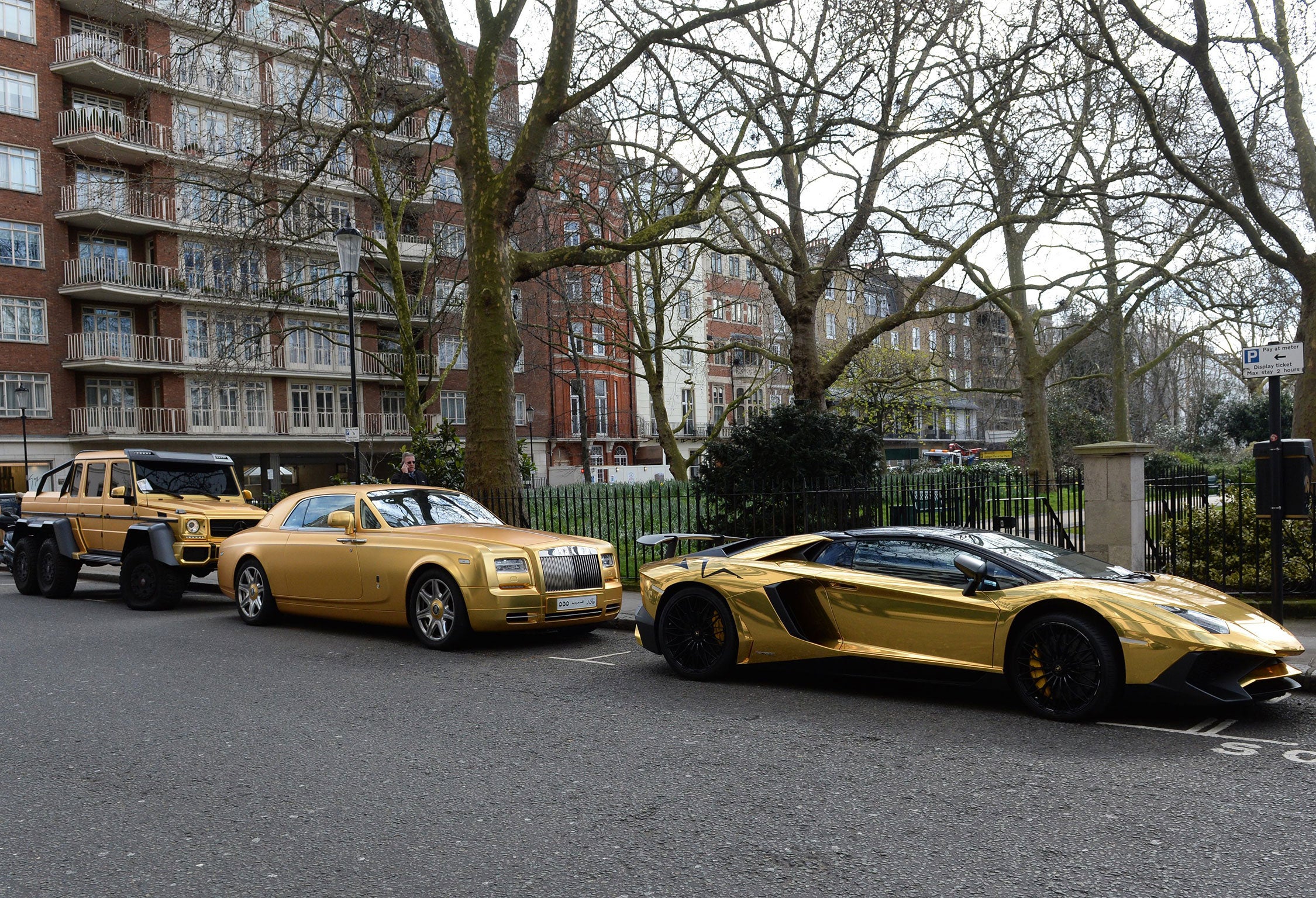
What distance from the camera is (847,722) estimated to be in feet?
23.0

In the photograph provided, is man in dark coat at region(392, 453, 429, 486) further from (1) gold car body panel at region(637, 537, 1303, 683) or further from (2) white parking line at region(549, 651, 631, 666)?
(1) gold car body panel at region(637, 537, 1303, 683)

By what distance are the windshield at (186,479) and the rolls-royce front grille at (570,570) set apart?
281 inches

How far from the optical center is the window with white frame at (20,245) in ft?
128

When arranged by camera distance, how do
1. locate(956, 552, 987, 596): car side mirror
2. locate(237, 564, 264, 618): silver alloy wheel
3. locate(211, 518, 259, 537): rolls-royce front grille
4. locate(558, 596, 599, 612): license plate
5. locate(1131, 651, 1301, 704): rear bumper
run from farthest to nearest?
locate(211, 518, 259, 537): rolls-royce front grille
locate(237, 564, 264, 618): silver alloy wheel
locate(558, 596, 599, 612): license plate
locate(956, 552, 987, 596): car side mirror
locate(1131, 651, 1301, 704): rear bumper

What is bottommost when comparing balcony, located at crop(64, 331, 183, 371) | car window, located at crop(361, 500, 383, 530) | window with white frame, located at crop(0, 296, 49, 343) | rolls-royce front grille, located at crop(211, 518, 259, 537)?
rolls-royce front grille, located at crop(211, 518, 259, 537)

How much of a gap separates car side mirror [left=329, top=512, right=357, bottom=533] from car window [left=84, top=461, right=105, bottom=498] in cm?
596

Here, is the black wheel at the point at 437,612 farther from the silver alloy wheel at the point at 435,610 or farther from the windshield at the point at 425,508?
the windshield at the point at 425,508

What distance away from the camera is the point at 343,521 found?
11227 mm

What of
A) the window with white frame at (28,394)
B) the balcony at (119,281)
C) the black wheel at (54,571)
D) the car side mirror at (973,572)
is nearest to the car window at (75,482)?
the black wheel at (54,571)

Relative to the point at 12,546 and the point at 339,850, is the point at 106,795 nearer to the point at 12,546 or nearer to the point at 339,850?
the point at 339,850

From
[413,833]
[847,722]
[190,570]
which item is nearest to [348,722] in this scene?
[413,833]

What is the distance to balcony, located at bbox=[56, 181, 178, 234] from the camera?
40.1 m

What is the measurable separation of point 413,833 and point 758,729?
262 cm

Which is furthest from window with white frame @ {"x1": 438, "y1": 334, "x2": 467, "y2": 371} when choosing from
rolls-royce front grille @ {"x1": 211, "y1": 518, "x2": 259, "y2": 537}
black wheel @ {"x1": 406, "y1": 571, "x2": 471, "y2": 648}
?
black wheel @ {"x1": 406, "y1": 571, "x2": 471, "y2": 648}
